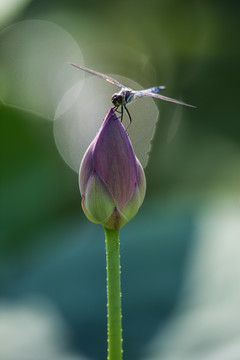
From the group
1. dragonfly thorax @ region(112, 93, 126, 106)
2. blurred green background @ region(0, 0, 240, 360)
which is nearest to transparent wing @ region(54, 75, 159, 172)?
blurred green background @ region(0, 0, 240, 360)

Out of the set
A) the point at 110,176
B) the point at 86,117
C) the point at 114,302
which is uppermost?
the point at 110,176

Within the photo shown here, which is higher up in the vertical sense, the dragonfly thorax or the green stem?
the dragonfly thorax

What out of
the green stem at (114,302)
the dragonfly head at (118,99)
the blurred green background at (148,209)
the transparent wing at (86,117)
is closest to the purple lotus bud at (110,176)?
the green stem at (114,302)

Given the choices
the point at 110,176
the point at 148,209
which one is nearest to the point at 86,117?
the point at 148,209

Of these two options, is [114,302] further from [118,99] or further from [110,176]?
[118,99]

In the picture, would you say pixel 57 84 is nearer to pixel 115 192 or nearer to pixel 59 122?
pixel 59 122

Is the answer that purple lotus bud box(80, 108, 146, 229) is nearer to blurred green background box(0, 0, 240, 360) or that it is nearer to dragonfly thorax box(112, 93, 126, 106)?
dragonfly thorax box(112, 93, 126, 106)
